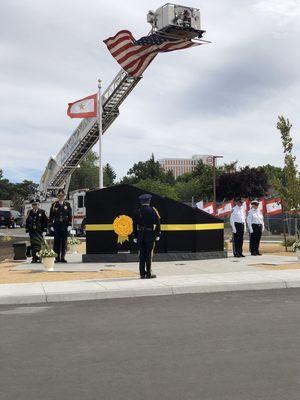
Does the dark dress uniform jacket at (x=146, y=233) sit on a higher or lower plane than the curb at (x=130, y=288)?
higher

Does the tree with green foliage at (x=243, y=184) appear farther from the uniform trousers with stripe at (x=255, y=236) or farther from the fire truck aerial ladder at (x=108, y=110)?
the uniform trousers with stripe at (x=255, y=236)

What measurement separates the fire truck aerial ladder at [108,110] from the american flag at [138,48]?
392mm

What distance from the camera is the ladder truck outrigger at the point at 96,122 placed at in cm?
2408

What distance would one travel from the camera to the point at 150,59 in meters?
25.4

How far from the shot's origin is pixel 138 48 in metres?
25.3

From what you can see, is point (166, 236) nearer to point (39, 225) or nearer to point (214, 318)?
point (39, 225)

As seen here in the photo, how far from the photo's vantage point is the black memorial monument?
15273 mm

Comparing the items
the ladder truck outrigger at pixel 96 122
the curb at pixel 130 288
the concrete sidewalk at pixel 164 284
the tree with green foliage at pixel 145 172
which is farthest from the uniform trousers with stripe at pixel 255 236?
the tree with green foliage at pixel 145 172

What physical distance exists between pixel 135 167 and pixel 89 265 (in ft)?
382

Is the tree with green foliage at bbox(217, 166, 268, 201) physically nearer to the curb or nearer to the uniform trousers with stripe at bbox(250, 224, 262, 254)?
the uniform trousers with stripe at bbox(250, 224, 262, 254)

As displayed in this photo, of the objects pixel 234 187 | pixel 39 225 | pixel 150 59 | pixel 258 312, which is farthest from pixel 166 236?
pixel 234 187

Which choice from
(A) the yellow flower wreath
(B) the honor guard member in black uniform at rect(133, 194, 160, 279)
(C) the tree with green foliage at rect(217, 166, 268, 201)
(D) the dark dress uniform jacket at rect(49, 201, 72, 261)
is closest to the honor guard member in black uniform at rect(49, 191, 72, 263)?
(D) the dark dress uniform jacket at rect(49, 201, 72, 261)

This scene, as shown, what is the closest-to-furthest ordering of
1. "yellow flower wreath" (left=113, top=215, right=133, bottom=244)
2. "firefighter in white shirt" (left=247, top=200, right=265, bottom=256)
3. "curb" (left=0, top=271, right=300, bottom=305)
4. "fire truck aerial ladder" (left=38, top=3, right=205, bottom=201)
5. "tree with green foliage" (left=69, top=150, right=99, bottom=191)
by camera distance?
1. "curb" (left=0, top=271, right=300, bottom=305)
2. "yellow flower wreath" (left=113, top=215, right=133, bottom=244)
3. "firefighter in white shirt" (left=247, top=200, right=265, bottom=256)
4. "fire truck aerial ladder" (left=38, top=3, right=205, bottom=201)
5. "tree with green foliage" (left=69, top=150, right=99, bottom=191)

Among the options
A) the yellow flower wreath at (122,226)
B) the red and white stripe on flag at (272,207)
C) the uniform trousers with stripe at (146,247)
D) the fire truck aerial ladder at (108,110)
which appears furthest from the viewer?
the red and white stripe on flag at (272,207)
